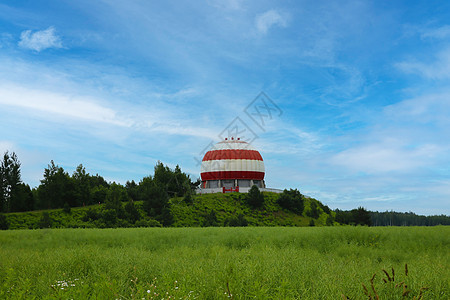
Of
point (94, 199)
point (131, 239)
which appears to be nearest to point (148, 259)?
point (131, 239)

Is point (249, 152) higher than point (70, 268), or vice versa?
point (249, 152)

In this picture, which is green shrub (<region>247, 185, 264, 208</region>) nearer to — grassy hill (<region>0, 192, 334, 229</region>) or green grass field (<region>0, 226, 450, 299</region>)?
grassy hill (<region>0, 192, 334, 229</region>)

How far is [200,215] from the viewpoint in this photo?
4103 cm

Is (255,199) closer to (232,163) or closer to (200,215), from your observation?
(200,215)

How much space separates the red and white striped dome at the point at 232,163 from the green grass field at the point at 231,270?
3911cm

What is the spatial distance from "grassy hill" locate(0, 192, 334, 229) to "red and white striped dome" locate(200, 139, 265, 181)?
5492 mm

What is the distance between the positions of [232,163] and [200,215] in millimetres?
17862

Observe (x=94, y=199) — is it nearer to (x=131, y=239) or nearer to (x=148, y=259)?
(x=131, y=239)

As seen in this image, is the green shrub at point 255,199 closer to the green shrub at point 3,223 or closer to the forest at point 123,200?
the forest at point 123,200

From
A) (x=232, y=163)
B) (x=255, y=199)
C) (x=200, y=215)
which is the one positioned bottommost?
(x=200, y=215)

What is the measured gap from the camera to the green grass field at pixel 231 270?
5.85m

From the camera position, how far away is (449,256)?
12492 millimetres

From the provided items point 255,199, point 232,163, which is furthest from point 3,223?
point 232,163

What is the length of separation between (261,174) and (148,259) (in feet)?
166
